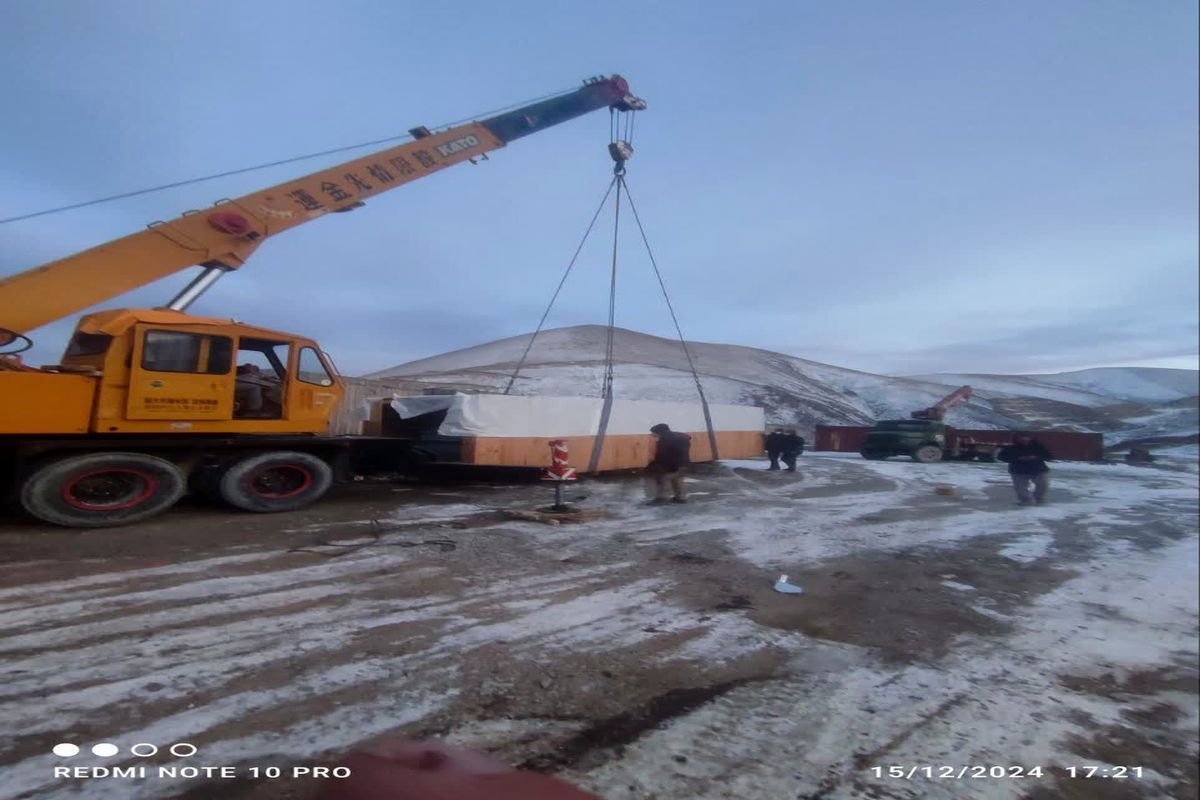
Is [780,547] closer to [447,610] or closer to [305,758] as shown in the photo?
[447,610]

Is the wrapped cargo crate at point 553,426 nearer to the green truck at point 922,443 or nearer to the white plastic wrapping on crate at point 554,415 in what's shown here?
the white plastic wrapping on crate at point 554,415

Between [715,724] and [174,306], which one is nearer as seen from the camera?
[715,724]

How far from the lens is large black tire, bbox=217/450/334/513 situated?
8938 mm

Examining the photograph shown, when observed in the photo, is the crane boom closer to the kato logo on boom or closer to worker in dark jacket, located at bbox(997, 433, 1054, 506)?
worker in dark jacket, located at bbox(997, 433, 1054, 506)

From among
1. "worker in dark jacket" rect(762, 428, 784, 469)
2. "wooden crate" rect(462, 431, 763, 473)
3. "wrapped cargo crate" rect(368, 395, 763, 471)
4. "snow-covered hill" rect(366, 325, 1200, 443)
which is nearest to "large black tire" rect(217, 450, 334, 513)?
"wrapped cargo crate" rect(368, 395, 763, 471)

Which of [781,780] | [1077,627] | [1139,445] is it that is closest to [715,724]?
[781,780]

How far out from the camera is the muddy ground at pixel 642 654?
2920 millimetres

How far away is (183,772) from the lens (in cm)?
281

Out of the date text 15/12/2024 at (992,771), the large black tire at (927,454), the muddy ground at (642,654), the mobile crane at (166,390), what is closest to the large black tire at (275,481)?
the mobile crane at (166,390)

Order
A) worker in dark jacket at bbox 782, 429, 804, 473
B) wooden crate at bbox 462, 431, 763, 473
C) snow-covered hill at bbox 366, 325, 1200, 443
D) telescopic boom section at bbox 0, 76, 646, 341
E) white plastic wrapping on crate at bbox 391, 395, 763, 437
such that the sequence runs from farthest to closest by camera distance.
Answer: wooden crate at bbox 462, 431, 763, 473 < white plastic wrapping on crate at bbox 391, 395, 763, 437 < worker in dark jacket at bbox 782, 429, 804, 473 < telescopic boom section at bbox 0, 76, 646, 341 < snow-covered hill at bbox 366, 325, 1200, 443

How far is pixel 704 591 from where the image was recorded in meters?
5.75

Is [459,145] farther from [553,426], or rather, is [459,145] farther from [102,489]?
[102,489]

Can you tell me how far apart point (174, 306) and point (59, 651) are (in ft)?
22.0

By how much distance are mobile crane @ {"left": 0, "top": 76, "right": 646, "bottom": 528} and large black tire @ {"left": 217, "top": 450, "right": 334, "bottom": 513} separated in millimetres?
20
